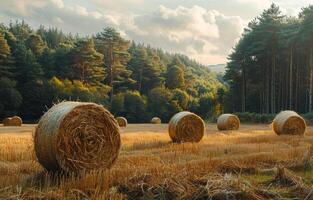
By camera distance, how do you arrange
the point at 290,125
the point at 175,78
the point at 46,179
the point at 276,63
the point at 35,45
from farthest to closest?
1. the point at 175,78
2. the point at 35,45
3. the point at 276,63
4. the point at 290,125
5. the point at 46,179

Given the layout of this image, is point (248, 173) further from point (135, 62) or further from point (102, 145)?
point (135, 62)

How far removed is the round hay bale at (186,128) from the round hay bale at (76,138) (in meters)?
7.07

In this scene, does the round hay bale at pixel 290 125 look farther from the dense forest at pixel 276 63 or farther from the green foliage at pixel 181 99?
the green foliage at pixel 181 99

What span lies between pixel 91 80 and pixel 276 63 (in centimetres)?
2231

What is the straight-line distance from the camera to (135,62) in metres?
73.8

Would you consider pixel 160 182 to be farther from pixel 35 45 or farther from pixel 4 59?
pixel 35 45

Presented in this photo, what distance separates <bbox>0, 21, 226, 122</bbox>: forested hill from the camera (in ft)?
168

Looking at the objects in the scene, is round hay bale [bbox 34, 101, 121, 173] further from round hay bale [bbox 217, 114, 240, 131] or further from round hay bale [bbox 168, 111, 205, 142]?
round hay bale [bbox 217, 114, 240, 131]

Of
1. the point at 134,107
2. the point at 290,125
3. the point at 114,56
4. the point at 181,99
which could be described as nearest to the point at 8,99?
the point at 134,107

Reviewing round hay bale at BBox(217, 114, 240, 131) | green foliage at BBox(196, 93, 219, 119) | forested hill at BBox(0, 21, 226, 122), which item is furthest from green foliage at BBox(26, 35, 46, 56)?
round hay bale at BBox(217, 114, 240, 131)

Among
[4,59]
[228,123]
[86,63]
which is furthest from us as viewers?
[86,63]

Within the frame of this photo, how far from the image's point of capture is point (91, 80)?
59219 mm

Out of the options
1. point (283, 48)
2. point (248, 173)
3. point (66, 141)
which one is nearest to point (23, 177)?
→ point (66, 141)

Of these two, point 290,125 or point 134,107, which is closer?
point 290,125
